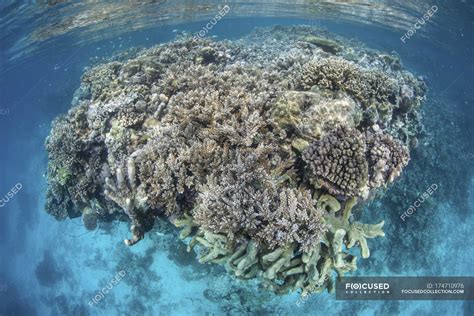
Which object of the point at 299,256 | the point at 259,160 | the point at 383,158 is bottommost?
the point at 299,256

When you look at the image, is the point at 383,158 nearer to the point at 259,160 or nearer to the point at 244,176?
the point at 259,160

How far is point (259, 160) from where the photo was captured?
569cm

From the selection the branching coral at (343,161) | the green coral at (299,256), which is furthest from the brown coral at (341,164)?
the green coral at (299,256)

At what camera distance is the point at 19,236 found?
2881 centimetres

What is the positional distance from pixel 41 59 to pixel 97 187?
25494 millimetres

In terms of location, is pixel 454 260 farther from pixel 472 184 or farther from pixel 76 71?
A: pixel 76 71

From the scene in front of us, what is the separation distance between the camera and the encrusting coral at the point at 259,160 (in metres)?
5.14

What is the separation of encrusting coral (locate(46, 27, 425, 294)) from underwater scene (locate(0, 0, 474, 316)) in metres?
0.03

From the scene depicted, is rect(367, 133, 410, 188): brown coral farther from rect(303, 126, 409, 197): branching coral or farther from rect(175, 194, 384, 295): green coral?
rect(175, 194, 384, 295): green coral

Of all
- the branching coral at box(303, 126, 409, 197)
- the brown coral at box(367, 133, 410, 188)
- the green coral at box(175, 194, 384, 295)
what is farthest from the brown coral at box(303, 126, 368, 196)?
the brown coral at box(367, 133, 410, 188)

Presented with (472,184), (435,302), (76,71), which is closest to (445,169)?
(472,184)

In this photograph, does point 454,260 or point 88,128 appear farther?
point 454,260

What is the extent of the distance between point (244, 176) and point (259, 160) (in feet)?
1.79

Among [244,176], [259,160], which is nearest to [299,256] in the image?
[244,176]
